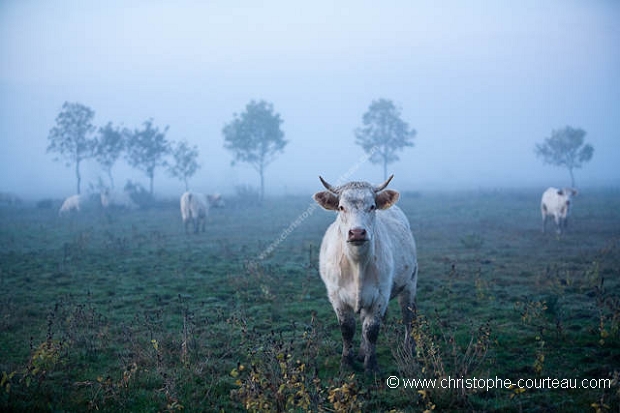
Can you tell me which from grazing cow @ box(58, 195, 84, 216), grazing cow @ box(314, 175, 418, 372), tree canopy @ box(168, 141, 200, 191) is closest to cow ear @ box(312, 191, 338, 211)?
grazing cow @ box(314, 175, 418, 372)

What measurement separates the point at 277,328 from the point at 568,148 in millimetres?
52320

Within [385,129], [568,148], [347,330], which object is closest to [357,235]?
[347,330]

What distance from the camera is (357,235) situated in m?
4.82

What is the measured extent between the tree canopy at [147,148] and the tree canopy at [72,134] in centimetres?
428

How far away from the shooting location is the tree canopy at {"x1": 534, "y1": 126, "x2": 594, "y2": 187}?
4812cm

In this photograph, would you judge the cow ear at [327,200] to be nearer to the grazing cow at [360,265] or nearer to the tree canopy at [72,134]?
the grazing cow at [360,265]

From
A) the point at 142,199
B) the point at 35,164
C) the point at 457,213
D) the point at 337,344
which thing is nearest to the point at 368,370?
the point at 337,344

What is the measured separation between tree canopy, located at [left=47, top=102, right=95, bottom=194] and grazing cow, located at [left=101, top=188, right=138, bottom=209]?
1149 centimetres

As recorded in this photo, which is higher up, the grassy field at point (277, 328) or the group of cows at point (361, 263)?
the group of cows at point (361, 263)

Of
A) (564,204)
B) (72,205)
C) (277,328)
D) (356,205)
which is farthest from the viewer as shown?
(72,205)

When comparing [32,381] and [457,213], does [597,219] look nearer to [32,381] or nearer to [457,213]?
[457,213]

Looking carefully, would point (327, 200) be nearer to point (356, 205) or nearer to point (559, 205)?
point (356, 205)

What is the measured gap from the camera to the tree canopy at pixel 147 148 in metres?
42.6

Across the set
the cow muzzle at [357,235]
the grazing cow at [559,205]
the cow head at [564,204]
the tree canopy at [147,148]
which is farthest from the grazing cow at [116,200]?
the cow muzzle at [357,235]
